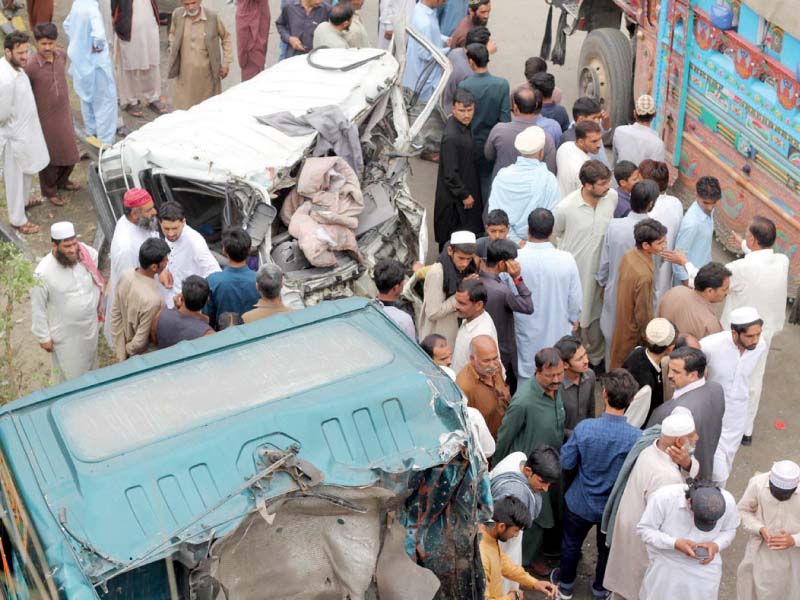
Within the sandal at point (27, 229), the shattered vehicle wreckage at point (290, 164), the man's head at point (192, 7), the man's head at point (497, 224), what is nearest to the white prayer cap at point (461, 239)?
the man's head at point (497, 224)

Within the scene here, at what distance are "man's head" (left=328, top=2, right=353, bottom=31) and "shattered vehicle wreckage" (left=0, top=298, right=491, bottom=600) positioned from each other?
508 cm

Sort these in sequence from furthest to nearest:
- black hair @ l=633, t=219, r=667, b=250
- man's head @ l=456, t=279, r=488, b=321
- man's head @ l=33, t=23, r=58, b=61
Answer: man's head @ l=33, t=23, r=58, b=61, black hair @ l=633, t=219, r=667, b=250, man's head @ l=456, t=279, r=488, b=321

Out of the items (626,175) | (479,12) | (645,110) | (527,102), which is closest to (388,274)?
(626,175)

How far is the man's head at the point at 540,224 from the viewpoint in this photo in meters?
6.81

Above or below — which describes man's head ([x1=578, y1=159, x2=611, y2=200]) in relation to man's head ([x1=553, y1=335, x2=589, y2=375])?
above

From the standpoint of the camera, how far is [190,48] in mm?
10148

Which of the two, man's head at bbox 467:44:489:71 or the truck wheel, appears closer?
man's head at bbox 467:44:489:71

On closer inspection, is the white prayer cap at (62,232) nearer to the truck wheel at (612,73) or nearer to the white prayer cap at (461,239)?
the white prayer cap at (461,239)

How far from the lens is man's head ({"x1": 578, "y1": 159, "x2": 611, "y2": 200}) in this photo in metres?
7.27

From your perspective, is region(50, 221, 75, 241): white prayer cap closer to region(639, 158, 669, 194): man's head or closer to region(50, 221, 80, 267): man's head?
region(50, 221, 80, 267): man's head

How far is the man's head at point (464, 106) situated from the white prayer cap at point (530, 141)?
647 mm

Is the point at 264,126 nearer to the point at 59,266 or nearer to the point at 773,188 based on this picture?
the point at 59,266

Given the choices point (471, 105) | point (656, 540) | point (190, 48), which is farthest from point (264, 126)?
point (656, 540)

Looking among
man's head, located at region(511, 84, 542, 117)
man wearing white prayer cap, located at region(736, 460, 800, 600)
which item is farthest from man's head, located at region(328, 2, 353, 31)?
man wearing white prayer cap, located at region(736, 460, 800, 600)
